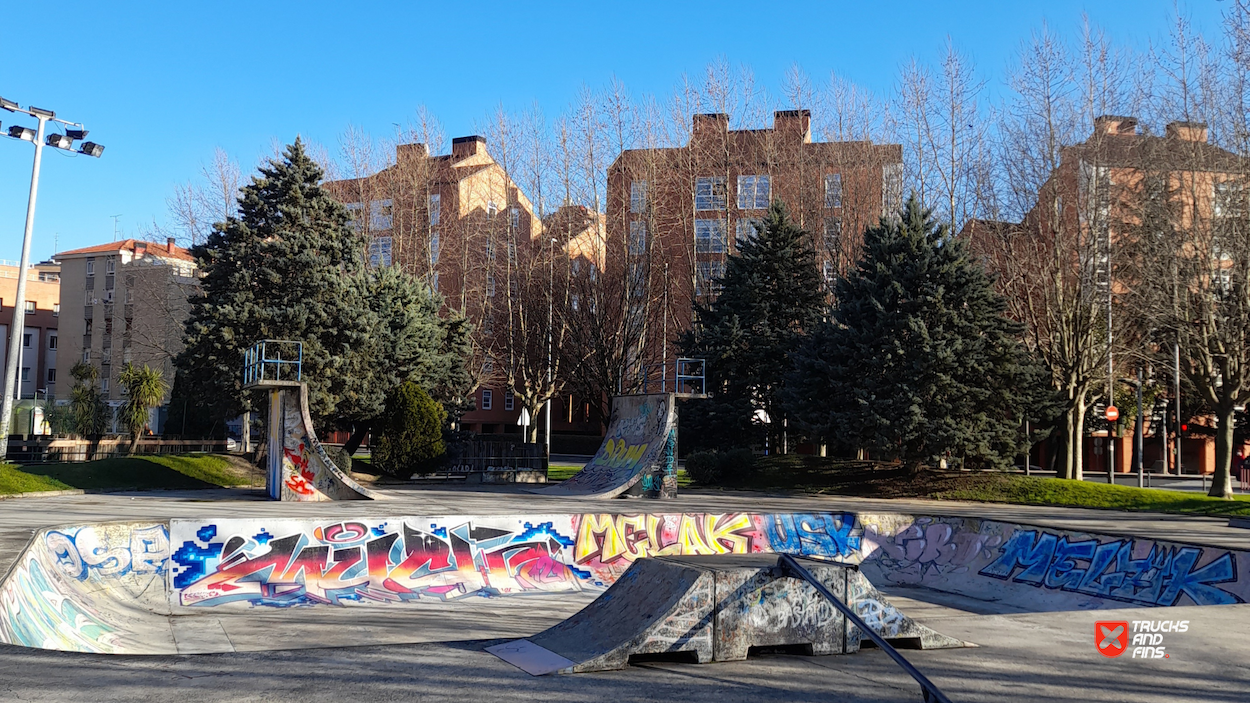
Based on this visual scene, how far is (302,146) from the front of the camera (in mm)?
33281

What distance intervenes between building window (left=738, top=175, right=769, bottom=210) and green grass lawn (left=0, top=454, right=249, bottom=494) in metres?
26.9

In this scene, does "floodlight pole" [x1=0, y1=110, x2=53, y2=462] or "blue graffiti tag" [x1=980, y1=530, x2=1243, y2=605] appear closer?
"blue graffiti tag" [x1=980, y1=530, x2=1243, y2=605]

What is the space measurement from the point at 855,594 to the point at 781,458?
2601cm

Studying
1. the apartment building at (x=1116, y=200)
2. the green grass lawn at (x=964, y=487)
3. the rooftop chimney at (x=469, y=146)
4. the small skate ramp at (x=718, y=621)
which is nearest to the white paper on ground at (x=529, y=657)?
the small skate ramp at (x=718, y=621)

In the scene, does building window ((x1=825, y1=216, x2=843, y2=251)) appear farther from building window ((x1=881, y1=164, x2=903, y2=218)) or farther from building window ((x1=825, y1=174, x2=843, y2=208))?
building window ((x1=881, y1=164, x2=903, y2=218))

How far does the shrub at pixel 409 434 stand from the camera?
106 feet

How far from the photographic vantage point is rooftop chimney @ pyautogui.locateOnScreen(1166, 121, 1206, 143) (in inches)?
1070

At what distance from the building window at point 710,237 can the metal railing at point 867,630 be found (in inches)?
1453

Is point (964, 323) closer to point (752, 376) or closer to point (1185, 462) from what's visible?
point (752, 376)

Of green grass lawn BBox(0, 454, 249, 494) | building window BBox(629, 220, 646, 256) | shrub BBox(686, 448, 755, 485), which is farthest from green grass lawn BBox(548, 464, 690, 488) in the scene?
green grass lawn BBox(0, 454, 249, 494)

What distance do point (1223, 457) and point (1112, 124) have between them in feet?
36.1

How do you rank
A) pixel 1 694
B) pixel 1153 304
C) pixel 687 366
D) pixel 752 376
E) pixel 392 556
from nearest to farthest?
1. pixel 1 694
2. pixel 392 556
3. pixel 1153 304
4. pixel 752 376
5. pixel 687 366

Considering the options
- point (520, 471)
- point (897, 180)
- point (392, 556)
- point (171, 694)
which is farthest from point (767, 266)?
point (171, 694)

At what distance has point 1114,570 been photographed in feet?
48.7
